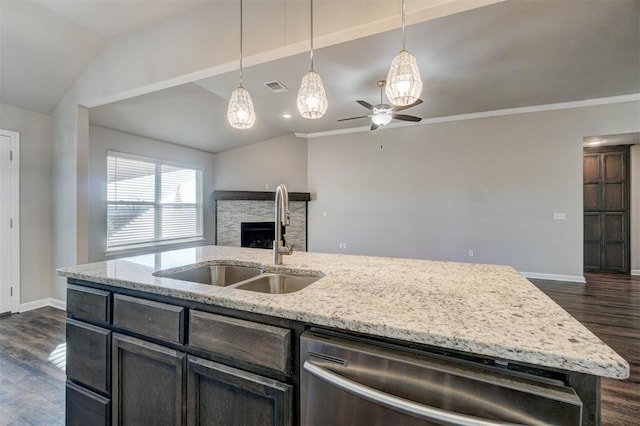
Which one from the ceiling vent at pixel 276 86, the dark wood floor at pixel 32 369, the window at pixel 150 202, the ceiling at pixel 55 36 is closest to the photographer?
the dark wood floor at pixel 32 369

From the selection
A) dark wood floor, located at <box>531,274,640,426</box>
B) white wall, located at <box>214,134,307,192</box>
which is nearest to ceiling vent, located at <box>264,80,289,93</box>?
white wall, located at <box>214,134,307,192</box>

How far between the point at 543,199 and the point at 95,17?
6.42 meters

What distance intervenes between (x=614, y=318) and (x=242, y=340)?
13.9 ft

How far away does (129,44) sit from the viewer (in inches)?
121

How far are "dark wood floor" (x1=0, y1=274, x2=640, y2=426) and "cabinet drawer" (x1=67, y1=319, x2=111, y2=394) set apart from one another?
0.63 m

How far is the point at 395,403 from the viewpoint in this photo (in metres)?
0.75

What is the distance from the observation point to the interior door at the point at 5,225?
334 centimetres

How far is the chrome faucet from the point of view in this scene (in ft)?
5.38

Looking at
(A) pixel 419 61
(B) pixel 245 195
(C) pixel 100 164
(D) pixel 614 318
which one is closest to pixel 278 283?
(A) pixel 419 61

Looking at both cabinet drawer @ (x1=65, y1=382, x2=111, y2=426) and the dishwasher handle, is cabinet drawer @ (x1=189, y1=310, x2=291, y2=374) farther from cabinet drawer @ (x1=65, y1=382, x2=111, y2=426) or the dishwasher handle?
cabinet drawer @ (x1=65, y1=382, x2=111, y2=426)

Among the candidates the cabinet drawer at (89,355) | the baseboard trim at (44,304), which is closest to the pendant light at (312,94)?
the cabinet drawer at (89,355)

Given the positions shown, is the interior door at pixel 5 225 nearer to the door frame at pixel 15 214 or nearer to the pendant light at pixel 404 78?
the door frame at pixel 15 214

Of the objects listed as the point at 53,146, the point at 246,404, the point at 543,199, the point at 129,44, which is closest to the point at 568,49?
the point at 543,199

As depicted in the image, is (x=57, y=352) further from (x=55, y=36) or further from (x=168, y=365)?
(x=55, y=36)
